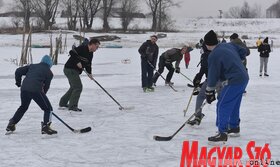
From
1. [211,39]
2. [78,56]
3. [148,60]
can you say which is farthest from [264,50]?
[211,39]

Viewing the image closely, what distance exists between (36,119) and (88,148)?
80.6 inches

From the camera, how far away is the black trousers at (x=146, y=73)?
9.89 metres

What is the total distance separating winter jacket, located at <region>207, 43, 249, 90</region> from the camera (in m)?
4.96

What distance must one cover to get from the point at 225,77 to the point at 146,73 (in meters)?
4.95

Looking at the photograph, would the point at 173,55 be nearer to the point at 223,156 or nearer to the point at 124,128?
the point at 124,128

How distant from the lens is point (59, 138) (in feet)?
18.6

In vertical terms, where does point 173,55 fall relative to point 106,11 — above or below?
below

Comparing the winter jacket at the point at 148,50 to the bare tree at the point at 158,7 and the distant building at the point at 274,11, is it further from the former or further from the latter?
the distant building at the point at 274,11

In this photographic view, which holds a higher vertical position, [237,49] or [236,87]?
[237,49]

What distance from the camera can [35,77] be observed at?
545 cm

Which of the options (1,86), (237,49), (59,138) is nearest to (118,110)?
(59,138)

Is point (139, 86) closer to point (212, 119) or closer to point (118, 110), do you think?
point (118, 110)

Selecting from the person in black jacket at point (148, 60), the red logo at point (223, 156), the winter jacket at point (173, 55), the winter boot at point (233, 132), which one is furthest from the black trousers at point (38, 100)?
the winter jacket at point (173, 55)

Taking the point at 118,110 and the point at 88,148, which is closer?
the point at 88,148
